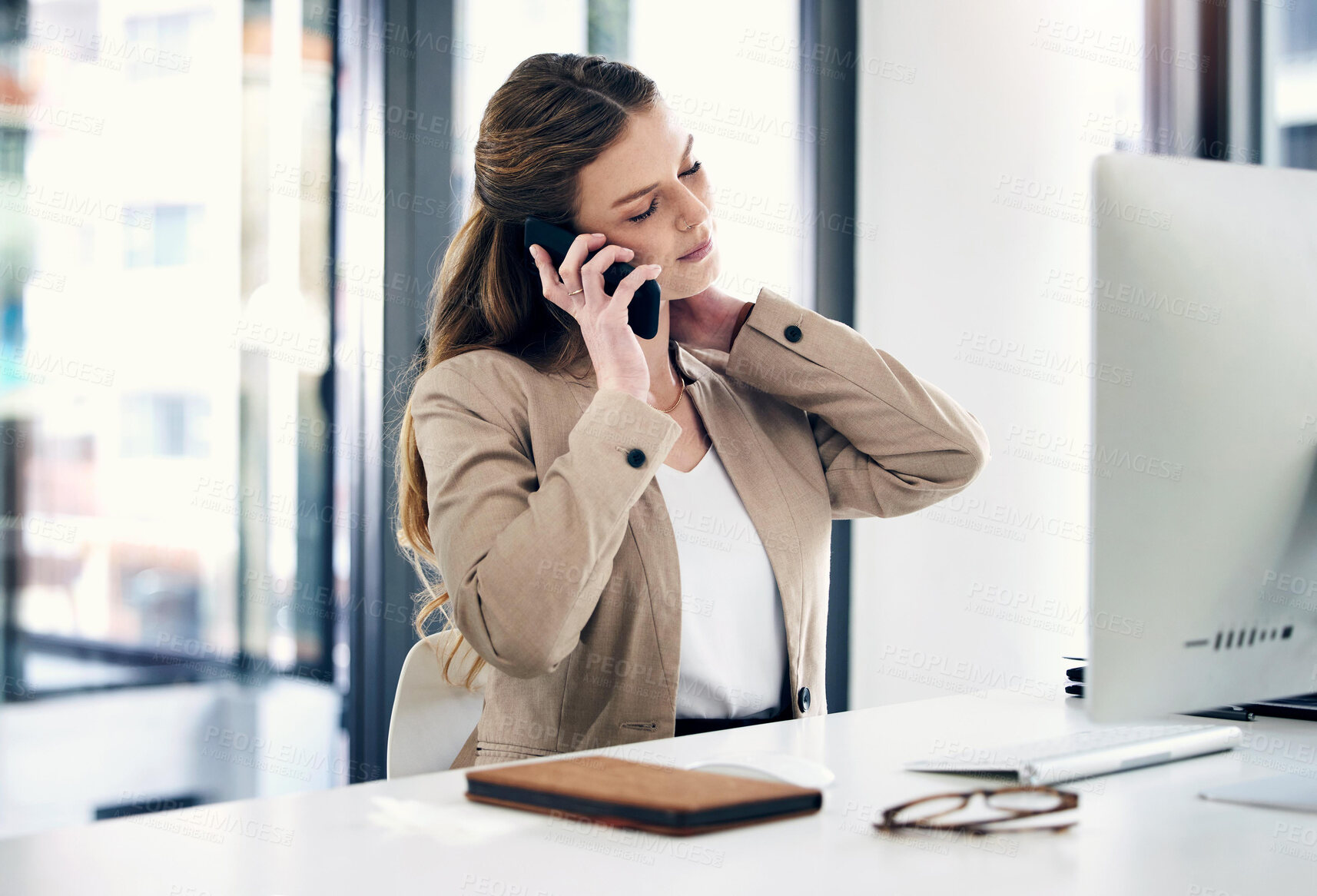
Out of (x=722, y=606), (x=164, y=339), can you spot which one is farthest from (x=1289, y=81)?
(x=164, y=339)

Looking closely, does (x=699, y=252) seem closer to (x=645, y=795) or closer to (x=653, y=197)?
(x=653, y=197)

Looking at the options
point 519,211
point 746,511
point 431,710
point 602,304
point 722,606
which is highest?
point 519,211

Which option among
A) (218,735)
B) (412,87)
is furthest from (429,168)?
(218,735)

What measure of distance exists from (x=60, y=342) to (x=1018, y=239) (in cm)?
206

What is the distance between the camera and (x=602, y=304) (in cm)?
150

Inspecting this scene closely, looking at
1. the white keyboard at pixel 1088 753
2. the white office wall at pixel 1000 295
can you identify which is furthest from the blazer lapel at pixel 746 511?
the white office wall at pixel 1000 295

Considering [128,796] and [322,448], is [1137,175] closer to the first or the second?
[322,448]

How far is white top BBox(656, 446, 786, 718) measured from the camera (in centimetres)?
143

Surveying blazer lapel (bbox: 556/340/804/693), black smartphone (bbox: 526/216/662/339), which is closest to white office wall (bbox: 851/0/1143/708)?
blazer lapel (bbox: 556/340/804/693)

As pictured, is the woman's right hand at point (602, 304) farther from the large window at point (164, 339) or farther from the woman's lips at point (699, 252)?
the large window at point (164, 339)

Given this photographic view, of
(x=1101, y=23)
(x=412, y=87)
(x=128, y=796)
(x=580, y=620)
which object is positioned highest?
(x=1101, y=23)

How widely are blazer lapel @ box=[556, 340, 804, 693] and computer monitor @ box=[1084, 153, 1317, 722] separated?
2.30 ft

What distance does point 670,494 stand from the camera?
1521 mm

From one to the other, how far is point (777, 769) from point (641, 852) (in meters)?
0.19
